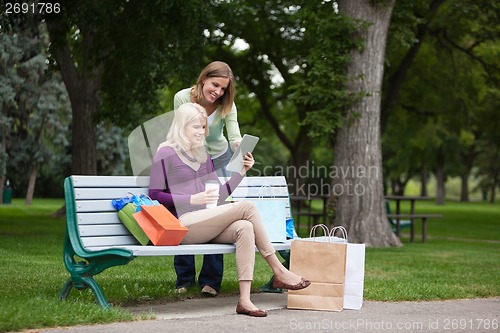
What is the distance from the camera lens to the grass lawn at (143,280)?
20.5 feet

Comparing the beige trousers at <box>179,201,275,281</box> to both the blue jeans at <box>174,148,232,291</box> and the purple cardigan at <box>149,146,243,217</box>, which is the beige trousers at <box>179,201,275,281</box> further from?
the blue jeans at <box>174,148,232,291</box>

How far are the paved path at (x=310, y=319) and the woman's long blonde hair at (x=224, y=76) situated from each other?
1763mm

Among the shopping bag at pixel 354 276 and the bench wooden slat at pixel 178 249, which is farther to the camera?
the shopping bag at pixel 354 276

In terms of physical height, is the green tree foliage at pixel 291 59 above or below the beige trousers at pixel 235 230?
above

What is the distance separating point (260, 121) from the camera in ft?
126

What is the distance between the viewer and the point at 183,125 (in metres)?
7.12

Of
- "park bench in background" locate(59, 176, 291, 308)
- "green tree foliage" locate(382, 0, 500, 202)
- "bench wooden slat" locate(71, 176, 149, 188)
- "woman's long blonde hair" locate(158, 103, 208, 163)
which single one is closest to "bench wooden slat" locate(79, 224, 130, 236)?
"park bench in background" locate(59, 176, 291, 308)

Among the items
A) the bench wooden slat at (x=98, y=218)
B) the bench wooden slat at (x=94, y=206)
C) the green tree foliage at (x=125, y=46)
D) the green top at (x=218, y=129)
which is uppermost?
the green tree foliage at (x=125, y=46)

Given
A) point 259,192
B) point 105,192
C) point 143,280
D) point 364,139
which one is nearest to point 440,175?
point 364,139

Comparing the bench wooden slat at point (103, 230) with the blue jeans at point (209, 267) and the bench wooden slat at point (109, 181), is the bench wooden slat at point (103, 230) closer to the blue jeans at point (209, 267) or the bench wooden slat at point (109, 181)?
the bench wooden slat at point (109, 181)

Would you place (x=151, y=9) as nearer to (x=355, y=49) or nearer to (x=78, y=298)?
(x=355, y=49)

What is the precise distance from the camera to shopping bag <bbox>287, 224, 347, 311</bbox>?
7.02m

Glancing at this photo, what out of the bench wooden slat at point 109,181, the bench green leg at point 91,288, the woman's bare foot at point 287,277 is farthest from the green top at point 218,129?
the bench green leg at point 91,288

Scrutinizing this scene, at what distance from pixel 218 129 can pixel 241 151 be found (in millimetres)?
685
